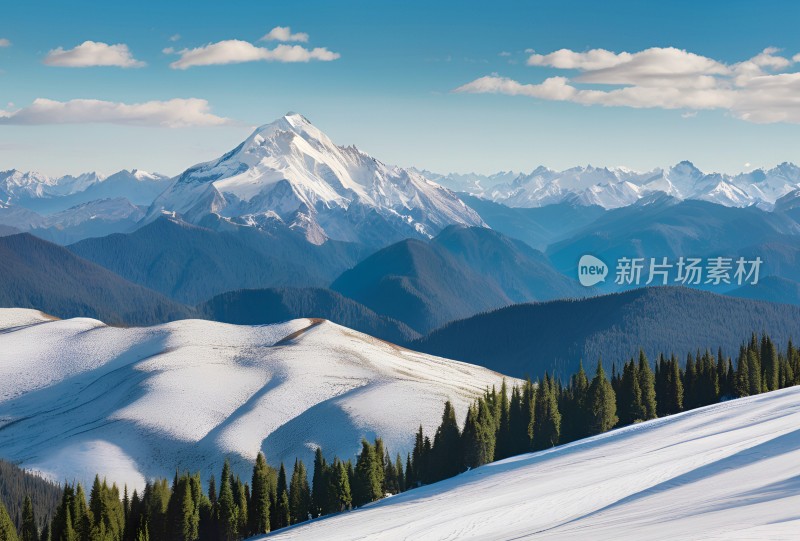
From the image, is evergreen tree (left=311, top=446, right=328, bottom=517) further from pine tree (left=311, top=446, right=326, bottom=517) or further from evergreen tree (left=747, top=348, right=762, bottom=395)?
evergreen tree (left=747, top=348, right=762, bottom=395)

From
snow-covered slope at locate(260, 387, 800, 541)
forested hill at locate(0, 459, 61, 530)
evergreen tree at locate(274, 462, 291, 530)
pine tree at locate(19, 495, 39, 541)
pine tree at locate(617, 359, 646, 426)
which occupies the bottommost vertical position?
forested hill at locate(0, 459, 61, 530)

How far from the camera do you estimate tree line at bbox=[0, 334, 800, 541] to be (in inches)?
4097

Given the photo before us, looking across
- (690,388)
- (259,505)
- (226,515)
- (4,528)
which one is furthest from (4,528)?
(690,388)

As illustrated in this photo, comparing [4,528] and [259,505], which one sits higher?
[4,528]

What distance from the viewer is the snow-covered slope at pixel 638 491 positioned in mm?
45969

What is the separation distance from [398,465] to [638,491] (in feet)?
233

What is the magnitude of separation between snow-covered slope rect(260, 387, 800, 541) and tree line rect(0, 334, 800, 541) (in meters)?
20.1

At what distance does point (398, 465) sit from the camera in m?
130

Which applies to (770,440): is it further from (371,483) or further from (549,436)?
(549,436)

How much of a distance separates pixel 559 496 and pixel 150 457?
11850 centimetres

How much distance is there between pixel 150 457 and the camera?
16988cm

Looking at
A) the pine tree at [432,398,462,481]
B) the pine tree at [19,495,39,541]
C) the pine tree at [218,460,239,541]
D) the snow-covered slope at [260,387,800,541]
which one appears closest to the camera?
the snow-covered slope at [260,387,800,541]

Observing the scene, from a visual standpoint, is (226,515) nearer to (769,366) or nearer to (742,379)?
(742,379)

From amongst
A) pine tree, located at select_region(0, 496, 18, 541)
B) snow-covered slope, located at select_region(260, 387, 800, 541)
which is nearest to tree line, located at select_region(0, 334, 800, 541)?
pine tree, located at select_region(0, 496, 18, 541)
